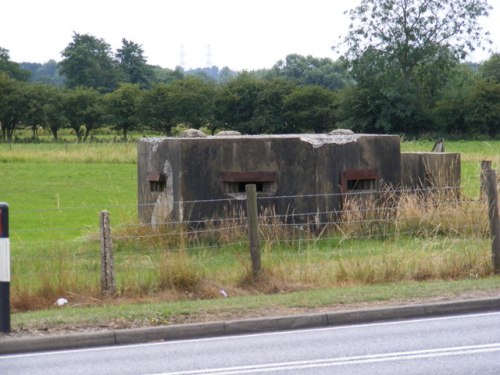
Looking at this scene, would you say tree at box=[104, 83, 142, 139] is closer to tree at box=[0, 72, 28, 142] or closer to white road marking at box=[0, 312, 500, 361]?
tree at box=[0, 72, 28, 142]

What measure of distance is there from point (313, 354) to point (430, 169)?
1193 cm

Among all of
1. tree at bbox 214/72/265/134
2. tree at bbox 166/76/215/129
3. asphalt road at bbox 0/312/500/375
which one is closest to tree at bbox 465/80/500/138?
tree at bbox 214/72/265/134

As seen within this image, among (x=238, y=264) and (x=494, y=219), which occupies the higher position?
(x=494, y=219)

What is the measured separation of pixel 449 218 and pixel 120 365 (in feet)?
27.9

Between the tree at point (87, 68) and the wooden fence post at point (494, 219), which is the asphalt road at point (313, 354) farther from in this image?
the tree at point (87, 68)

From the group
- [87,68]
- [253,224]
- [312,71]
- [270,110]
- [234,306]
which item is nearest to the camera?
[234,306]

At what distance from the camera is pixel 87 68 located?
11238 centimetres

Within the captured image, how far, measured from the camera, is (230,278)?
1255 centimetres

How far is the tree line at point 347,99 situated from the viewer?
69938 millimetres

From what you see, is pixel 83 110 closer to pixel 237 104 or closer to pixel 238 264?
pixel 237 104

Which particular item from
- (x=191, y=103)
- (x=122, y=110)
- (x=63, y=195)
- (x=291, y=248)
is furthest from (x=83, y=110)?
(x=291, y=248)

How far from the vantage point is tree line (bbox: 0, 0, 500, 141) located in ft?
229

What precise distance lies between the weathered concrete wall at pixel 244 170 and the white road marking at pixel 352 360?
28.5ft

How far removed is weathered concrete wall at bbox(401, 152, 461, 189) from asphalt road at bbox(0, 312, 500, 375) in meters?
9.54
